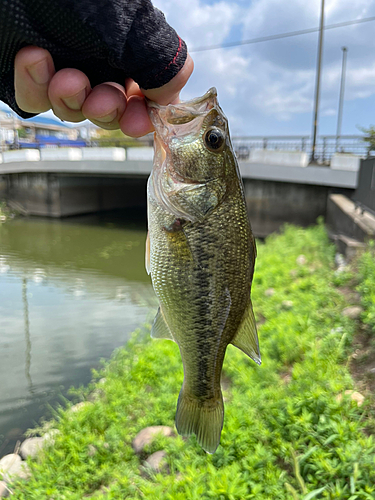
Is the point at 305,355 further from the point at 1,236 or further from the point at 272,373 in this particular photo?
the point at 1,236

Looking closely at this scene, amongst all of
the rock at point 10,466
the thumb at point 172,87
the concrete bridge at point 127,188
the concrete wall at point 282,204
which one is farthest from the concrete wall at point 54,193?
the thumb at point 172,87

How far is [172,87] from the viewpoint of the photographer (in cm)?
172

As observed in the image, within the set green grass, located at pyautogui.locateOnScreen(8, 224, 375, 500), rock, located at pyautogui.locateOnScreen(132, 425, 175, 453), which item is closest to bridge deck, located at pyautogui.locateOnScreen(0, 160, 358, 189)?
green grass, located at pyautogui.locateOnScreen(8, 224, 375, 500)

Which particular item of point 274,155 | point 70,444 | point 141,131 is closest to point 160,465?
point 70,444

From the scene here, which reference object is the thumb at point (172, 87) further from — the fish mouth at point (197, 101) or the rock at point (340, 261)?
the rock at point (340, 261)

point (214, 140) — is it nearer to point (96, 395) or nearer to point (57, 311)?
point (96, 395)

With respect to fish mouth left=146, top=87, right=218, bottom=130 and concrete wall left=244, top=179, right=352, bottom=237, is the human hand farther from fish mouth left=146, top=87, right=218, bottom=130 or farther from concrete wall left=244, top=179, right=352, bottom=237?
concrete wall left=244, top=179, right=352, bottom=237

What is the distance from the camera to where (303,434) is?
3.39m

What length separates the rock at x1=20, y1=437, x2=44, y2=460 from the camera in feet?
12.8

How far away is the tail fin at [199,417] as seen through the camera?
69.5 inches

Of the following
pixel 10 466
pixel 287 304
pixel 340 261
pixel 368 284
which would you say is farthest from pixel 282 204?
pixel 10 466

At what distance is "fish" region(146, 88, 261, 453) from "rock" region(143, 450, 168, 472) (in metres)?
2.02

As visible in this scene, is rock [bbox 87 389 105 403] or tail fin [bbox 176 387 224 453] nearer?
tail fin [bbox 176 387 224 453]

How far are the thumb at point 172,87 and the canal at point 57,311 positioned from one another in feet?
13.8
